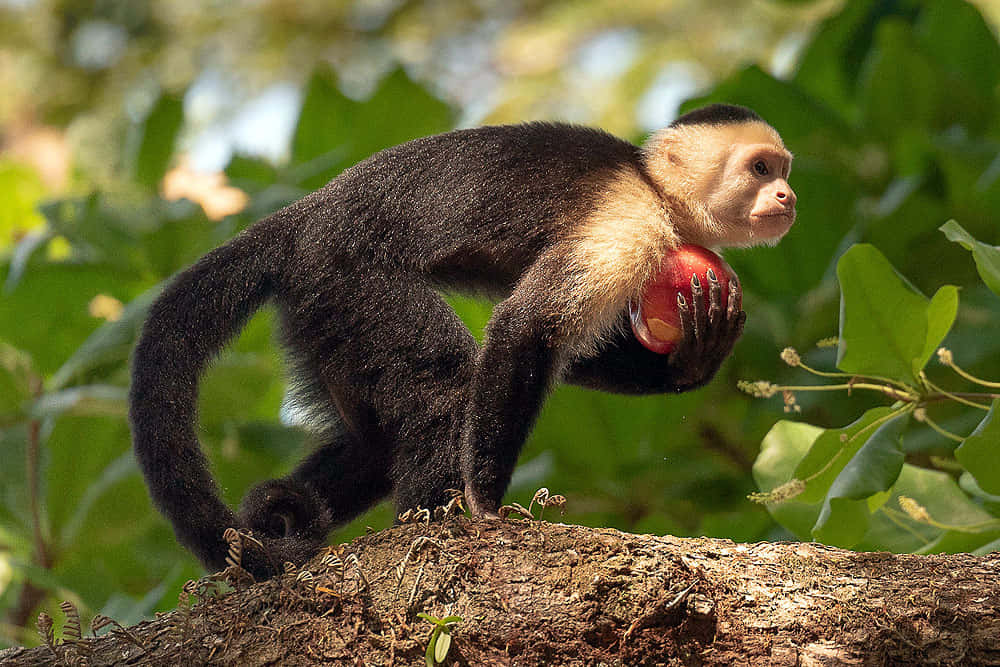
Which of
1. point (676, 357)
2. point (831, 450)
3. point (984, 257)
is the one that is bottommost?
point (831, 450)

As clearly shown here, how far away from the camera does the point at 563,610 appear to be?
130 cm

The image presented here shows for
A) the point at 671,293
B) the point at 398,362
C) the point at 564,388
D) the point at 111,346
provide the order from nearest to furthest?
1. the point at 398,362
2. the point at 671,293
3. the point at 111,346
4. the point at 564,388

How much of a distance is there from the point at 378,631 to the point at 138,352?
2.35 ft

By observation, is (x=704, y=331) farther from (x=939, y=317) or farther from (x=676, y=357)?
(x=939, y=317)

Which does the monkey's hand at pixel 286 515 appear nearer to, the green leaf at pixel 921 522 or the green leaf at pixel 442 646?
the green leaf at pixel 442 646

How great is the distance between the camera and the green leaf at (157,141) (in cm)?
329

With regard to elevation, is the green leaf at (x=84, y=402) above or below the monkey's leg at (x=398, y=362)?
below

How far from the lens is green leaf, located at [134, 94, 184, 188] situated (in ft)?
10.8

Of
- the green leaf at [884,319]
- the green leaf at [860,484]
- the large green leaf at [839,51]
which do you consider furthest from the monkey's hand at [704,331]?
the large green leaf at [839,51]

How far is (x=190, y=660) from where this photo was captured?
4.37ft

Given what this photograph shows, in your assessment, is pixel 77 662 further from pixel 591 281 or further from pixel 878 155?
pixel 878 155

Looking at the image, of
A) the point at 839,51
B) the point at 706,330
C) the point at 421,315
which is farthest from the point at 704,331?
the point at 839,51

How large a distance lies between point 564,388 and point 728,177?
749mm

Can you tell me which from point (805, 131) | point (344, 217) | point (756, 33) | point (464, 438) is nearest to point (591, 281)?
point (464, 438)
